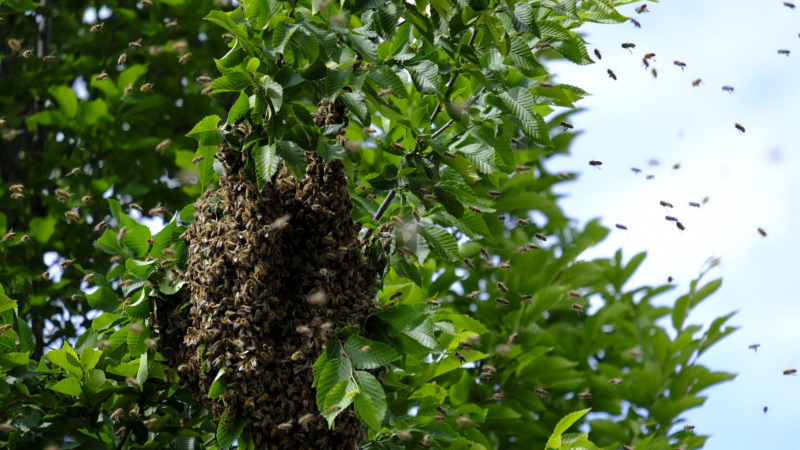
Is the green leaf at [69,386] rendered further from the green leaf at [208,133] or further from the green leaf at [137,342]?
the green leaf at [208,133]

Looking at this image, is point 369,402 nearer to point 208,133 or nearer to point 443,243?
point 443,243

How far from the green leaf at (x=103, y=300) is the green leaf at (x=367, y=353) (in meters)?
1.45

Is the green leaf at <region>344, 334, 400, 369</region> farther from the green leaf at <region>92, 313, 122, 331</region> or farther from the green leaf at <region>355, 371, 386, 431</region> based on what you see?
the green leaf at <region>92, 313, 122, 331</region>

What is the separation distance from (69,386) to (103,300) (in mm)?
506

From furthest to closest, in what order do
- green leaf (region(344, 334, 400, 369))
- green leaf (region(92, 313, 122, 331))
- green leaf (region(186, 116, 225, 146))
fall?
green leaf (region(92, 313, 122, 331)) < green leaf (region(186, 116, 225, 146)) < green leaf (region(344, 334, 400, 369))

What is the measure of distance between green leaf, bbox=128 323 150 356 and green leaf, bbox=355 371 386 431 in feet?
3.71

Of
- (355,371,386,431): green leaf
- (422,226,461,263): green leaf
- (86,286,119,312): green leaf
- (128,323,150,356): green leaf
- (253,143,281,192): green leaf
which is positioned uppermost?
(253,143,281,192): green leaf

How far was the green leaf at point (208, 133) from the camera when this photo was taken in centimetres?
343

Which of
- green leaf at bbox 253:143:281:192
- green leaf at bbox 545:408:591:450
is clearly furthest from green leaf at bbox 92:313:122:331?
green leaf at bbox 545:408:591:450

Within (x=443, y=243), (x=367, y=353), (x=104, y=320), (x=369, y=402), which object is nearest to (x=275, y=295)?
(x=367, y=353)

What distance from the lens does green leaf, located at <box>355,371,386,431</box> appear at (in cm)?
305

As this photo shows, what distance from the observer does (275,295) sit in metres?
3.43

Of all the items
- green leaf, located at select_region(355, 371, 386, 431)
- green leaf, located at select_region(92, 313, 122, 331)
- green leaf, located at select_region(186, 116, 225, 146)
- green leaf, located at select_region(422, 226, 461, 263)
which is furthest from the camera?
green leaf, located at select_region(92, 313, 122, 331)

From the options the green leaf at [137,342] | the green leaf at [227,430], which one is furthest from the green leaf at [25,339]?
the green leaf at [227,430]
